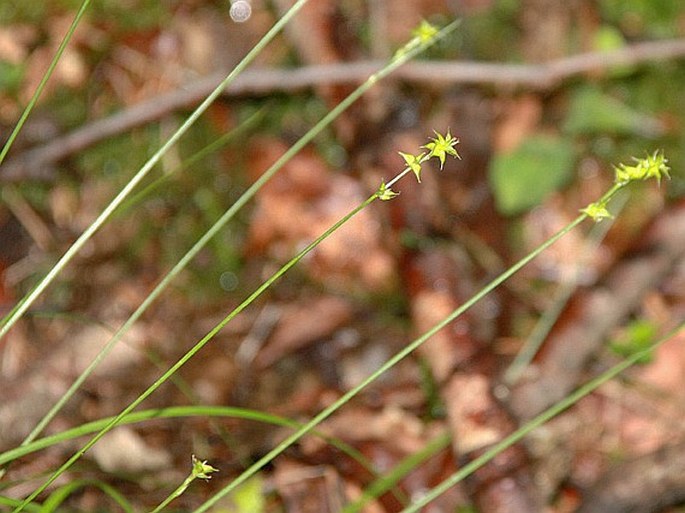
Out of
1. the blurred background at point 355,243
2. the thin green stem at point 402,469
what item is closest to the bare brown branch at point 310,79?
the blurred background at point 355,243

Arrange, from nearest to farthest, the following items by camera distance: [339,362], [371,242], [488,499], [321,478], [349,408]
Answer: [488,499], [321,478], [349,408], [339,362], [371,242]

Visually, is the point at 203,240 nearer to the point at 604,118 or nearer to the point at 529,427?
the point at 529,427

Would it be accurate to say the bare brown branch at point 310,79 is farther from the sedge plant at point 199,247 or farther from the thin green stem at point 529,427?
the thin green stem at point 529,427

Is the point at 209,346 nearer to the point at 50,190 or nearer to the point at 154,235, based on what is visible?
the point at 154,235

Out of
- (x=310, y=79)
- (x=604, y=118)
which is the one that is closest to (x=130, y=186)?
(x=310, y=79)

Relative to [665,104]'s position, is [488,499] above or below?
below

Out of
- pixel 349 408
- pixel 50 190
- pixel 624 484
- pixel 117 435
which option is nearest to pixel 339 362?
pixel 349 408

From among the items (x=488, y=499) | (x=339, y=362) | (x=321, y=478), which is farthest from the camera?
(x=339, y=362)

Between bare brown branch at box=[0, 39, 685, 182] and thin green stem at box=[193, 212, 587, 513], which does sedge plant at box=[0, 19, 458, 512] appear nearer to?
thin green stem at box=[193, 212, 587, 513]
